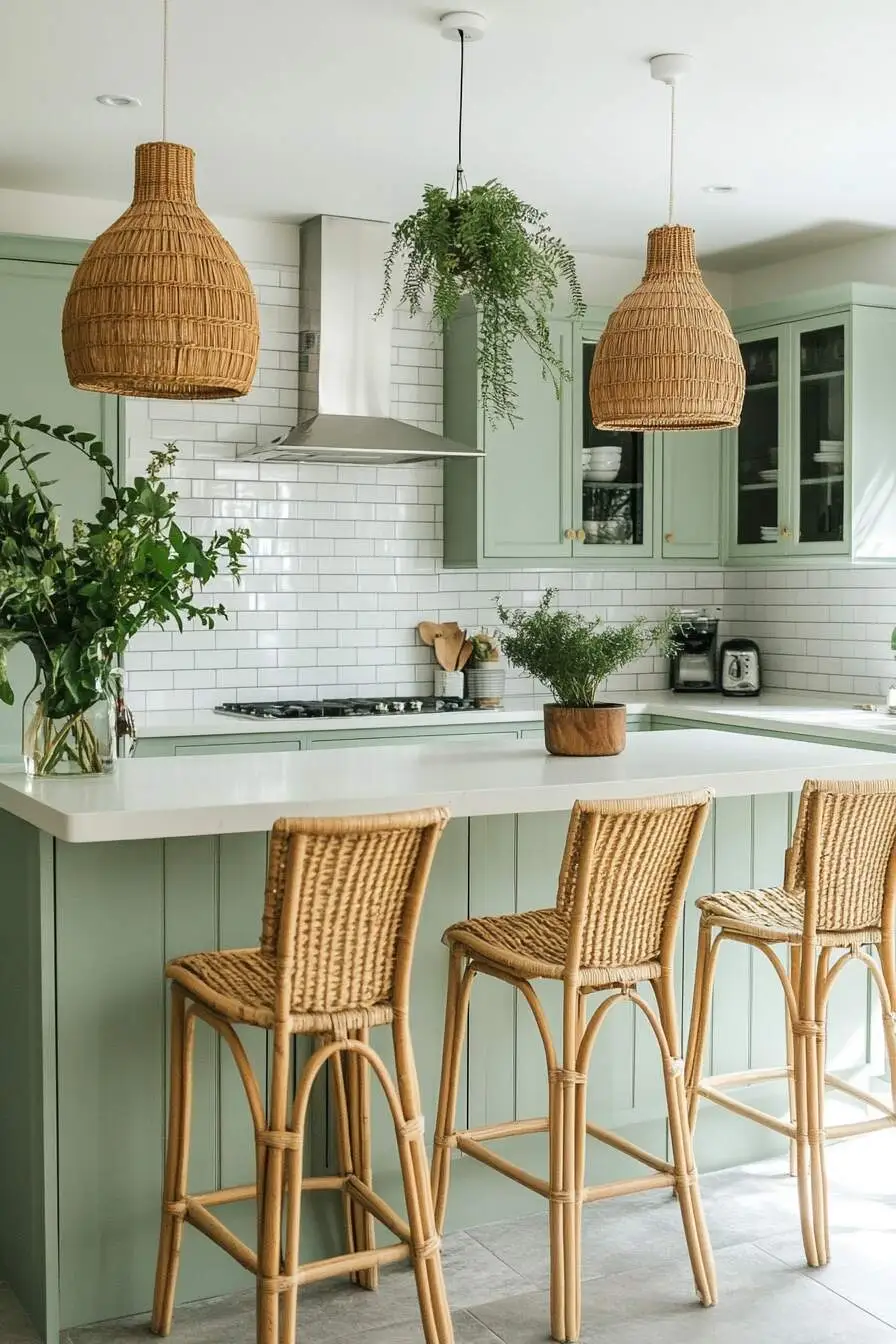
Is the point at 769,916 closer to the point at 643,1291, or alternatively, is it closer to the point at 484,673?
the point at 643,1291

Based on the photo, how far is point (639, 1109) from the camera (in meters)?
3.68

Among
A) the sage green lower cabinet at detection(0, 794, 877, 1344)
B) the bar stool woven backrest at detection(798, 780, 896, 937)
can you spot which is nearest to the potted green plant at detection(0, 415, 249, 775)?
the sage green lower cabinet at detection(0, 794, 877, 1344)

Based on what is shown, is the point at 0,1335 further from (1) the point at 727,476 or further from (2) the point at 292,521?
(1) the point at 727,476

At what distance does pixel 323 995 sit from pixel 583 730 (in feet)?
4.10

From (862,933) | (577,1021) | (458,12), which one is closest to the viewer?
(577,1021)

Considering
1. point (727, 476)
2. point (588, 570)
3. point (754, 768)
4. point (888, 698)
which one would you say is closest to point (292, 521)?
point (588, 570)

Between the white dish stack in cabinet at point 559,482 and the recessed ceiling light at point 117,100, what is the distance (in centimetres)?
191

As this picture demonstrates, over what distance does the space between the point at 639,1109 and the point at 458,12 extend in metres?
2.70

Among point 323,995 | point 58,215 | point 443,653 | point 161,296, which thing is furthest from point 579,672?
point 58,215

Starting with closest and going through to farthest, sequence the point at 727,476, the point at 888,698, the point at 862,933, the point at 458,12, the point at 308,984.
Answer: the point at 308,984, the point at 862,933, the point at 458,12, the point at 888,698, the point at 727,476

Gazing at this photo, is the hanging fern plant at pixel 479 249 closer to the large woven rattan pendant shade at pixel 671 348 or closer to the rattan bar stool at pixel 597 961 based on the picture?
the large woven rattan pendant shade at pixel 671 348

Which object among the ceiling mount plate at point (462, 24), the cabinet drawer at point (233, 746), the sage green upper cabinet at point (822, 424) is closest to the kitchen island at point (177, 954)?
the cabinet drawer at point (233, 746)

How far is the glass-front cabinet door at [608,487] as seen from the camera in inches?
236

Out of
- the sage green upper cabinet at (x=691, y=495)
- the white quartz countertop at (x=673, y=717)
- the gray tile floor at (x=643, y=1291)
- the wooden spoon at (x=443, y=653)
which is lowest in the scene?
the gray tile floor at (x=643, y=1291)
